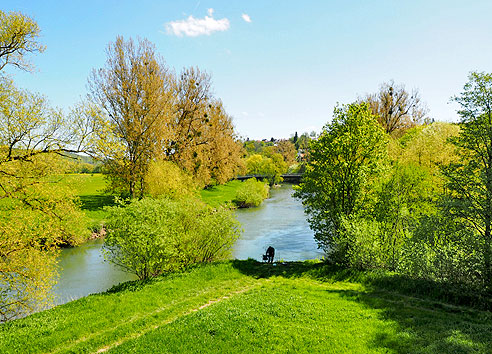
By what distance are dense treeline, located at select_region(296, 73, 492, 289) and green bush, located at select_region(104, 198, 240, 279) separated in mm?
6916

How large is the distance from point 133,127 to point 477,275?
29196 millimetres

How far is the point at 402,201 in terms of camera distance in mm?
19500

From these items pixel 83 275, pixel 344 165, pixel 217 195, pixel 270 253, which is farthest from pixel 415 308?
pixel 217 195

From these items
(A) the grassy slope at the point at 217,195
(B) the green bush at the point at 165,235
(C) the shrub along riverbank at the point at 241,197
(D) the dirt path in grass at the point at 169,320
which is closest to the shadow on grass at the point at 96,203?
(C) the shrub along riverbank at the point at 241,197

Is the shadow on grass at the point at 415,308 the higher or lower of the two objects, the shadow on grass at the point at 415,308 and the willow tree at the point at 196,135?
the lower

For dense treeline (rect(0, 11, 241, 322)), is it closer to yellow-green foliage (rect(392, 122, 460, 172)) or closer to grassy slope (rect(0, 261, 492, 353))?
grassy slope (rect(0, 261, 492, 353))

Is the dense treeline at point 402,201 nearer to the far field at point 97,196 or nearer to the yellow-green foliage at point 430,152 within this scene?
the yellow-green foliage at point 430,152

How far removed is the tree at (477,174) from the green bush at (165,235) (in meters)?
13.3

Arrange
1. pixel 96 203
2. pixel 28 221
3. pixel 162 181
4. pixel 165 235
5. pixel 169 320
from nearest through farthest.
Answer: pixel 169 320
pixel 28 221
pixel 165 235
pixel 162 181
pixel 96 203

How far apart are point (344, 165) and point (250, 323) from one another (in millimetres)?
12835

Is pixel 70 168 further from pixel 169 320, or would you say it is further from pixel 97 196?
pixel 97 196

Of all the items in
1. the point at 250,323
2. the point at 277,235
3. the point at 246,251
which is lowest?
the point at 246,251

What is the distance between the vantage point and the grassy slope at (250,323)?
9469 millimetres

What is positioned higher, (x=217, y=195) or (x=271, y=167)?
(x=271, y=167)
